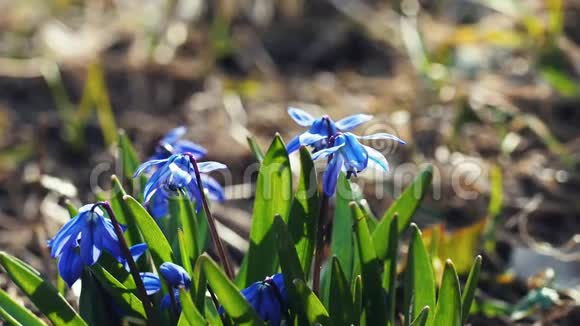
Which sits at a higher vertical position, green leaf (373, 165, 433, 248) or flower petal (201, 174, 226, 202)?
flower petal (201, 174, 226, 202)

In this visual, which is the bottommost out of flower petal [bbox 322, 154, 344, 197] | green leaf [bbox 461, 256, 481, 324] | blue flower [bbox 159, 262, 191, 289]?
green leaf [bbox 461, 256, 481, 324]

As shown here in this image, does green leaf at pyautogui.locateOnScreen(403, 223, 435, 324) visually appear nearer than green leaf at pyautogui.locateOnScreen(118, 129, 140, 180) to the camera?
Yes

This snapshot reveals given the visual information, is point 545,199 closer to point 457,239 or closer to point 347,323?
point 457,239

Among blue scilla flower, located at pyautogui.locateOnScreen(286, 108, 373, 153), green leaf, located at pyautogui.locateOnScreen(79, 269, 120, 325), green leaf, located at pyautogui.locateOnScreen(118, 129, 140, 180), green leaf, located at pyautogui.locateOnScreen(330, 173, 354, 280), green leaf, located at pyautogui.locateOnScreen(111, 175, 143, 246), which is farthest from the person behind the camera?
green leaf, located at pyautogui.locateOnScreen(118, 129, 140, 180)

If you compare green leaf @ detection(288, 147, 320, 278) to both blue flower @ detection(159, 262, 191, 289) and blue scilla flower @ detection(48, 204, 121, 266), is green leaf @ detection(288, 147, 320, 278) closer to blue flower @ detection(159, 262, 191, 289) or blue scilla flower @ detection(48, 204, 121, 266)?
blue flower @ detection(159, 262, 191, 289)

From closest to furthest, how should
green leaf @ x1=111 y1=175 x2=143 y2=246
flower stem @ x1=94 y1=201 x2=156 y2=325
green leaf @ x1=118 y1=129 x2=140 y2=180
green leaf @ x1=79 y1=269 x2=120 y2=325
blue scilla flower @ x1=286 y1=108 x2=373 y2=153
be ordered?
flower stem @ x1=94 y1=201 x2=156 y2=325, blue scilla flower @ x1=286 y1=108 x2=373 y2=153, green leaf @ x1=79 y1=269 x2=120 y2=325, green leaf @ x1=111 y1=175 x2=143 y2=246, green leaf @ x1=118 y1=129 x2=140 y2=180

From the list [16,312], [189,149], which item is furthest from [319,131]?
[16,312]

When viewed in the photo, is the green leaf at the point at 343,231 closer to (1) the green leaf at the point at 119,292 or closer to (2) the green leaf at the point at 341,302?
(2) the green leaf at the point at 341,302

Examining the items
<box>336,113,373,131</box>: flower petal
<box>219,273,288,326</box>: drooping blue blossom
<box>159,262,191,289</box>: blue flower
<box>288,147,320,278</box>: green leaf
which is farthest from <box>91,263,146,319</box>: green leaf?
<box>336,113,373,131</box>: flower petal
